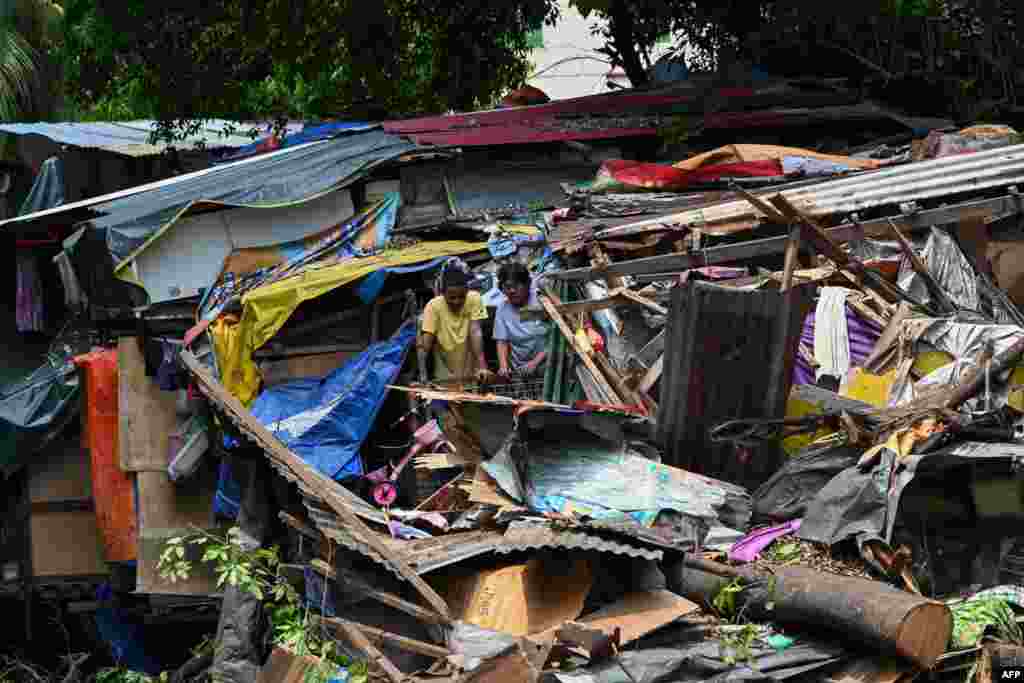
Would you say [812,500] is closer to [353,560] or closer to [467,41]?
[353,560]

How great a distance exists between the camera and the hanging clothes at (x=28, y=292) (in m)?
12.6

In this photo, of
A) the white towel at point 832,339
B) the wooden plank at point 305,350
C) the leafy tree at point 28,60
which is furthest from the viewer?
the leafy tree at point 28,60

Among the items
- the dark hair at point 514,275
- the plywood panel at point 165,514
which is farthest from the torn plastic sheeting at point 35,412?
the dark hair at point 514,275

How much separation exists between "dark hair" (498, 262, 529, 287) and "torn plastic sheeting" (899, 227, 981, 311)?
7.82 ft

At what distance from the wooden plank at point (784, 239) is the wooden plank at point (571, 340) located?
256 millimetres

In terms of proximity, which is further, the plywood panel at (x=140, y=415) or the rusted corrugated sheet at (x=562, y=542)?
the plywood panel at (x=140, y=415)

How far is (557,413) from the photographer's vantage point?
26.2ft

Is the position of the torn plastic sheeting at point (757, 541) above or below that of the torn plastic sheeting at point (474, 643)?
above

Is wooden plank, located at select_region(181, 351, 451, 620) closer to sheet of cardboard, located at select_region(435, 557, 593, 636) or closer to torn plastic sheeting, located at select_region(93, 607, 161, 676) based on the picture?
sheet of cardboard, located at select_region(435, 557, 593, 636)

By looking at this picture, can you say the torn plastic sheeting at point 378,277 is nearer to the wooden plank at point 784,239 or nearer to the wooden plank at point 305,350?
the wooden plank at point 305,350

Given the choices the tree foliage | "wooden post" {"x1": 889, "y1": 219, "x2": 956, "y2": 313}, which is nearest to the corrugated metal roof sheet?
the tree foliage

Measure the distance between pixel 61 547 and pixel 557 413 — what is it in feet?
18.8

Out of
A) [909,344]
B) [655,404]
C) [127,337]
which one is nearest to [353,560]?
[655,404]

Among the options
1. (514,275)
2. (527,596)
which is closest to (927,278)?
(514,275)
